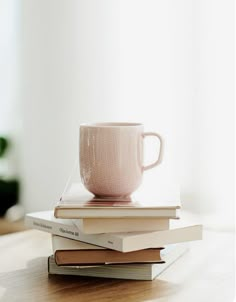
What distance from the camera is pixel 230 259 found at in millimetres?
1165

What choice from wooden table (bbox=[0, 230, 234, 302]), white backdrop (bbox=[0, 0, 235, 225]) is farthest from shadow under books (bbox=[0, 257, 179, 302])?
white backdrop (bbox=[0, 0, 235, 225])

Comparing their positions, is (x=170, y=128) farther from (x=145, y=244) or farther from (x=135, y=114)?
(x=145, y=244)

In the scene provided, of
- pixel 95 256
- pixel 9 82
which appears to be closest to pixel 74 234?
pixel 95 256

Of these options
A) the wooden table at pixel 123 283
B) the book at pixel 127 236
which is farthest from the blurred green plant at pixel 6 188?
the book at pixel 127 236

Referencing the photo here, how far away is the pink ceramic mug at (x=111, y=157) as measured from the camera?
106 centimetres

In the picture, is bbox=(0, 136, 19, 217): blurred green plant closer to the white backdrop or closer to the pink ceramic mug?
the white backdrop

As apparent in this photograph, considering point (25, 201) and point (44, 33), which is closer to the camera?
point (44, 33)

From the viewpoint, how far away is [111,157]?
1.06 m

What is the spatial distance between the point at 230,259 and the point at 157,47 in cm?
102

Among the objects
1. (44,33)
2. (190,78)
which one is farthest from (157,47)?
(44,33)

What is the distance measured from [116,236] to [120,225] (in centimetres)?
3

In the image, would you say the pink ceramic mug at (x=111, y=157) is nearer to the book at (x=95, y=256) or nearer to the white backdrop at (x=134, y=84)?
the book at (x=95, y=256)

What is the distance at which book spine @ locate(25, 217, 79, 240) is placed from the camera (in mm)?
1046

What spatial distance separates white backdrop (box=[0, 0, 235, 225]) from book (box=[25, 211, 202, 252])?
0.68 m
